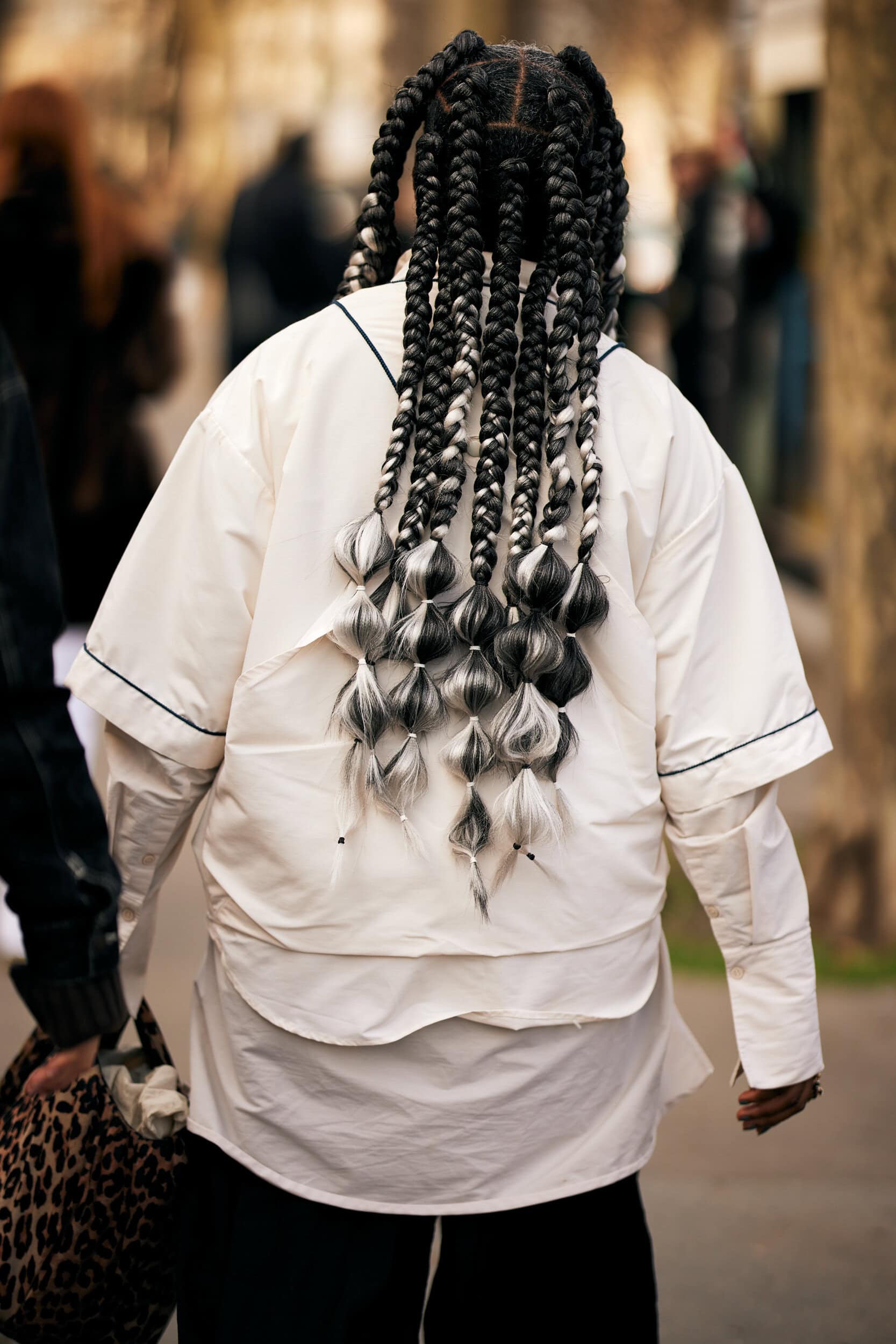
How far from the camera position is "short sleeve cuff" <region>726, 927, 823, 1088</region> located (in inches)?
76.4

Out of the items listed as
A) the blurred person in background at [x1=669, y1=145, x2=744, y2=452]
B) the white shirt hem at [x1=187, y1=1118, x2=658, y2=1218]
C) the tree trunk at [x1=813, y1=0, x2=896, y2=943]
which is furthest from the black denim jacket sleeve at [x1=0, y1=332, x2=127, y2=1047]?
the blurred person in background at [x1=669, y1=145, x2=744, y2=452]

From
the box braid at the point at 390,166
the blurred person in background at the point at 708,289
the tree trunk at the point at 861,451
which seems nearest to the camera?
the box braid at the point at 390,166

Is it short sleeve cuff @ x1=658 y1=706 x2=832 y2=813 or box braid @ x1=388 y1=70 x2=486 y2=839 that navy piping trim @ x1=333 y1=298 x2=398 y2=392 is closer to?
box braid @ x1=388 y1=70 x2=486 y2=839

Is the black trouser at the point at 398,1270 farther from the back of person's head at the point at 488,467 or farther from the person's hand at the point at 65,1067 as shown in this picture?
the back of person's head at the point at 488,467

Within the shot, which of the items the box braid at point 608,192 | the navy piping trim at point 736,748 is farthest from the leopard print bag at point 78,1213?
the box braid at point 608,192

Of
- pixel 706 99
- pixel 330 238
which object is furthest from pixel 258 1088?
pixel 706 99

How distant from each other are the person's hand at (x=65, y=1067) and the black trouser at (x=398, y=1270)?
0.33 metres

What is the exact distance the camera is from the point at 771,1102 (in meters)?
1.99

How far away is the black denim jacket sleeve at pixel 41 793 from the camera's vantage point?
1.45 meters

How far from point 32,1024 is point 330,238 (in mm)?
5873

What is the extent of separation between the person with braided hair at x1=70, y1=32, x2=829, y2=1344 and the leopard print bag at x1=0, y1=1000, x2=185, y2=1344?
74mm

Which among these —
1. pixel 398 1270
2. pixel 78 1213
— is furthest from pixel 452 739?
pixel 78 1213

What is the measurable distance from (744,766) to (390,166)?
890 millimetres

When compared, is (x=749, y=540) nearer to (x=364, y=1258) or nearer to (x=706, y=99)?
(x=364, y=1258)
